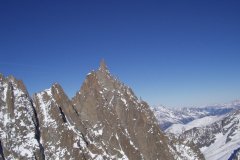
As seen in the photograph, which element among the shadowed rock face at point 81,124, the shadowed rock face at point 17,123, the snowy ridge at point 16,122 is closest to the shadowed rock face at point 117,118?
the shadowed rock face at point 81,124

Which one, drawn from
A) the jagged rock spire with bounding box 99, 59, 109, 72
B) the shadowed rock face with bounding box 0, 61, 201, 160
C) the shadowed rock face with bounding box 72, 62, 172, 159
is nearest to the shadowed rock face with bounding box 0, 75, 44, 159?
the shadowed rock face with bounding box 0, 61, 201, 160

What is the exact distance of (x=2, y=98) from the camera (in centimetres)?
9288

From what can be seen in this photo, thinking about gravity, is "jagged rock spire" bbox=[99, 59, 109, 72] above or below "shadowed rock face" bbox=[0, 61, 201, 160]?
above

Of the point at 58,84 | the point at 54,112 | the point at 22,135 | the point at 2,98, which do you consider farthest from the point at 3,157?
the point at 58,84

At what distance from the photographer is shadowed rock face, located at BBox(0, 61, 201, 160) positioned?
90.1 meters

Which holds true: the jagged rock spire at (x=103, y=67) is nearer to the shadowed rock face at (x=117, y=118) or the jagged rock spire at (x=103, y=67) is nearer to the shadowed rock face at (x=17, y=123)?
the shadowed rock face at (x=117, y=118)

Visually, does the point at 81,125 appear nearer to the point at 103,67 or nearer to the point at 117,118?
the point at 117,118

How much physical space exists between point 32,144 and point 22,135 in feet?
10.7

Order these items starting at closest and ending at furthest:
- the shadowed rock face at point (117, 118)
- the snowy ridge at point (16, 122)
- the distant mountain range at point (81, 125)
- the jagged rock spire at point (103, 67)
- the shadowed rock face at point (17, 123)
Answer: the shadowed rock face at point (17, 123), the snowy ridge at point (16, 122), the distant mountain range at point (81, 125), the shadowed rock face at point (117, 118), the jagged rock spire at point (103, 67)

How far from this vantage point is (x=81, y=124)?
11269cm

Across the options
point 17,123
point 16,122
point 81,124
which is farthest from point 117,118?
point 16,122

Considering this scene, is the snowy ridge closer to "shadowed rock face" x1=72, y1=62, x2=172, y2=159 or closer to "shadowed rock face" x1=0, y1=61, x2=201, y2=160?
A: "shadowed rock face" x1=0, y1=61, x2=201, y2=160

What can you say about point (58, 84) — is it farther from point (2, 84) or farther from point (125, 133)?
point (125, 133)

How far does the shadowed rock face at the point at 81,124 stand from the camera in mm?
90125
